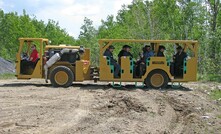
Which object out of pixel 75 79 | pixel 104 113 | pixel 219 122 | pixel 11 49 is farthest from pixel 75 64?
pixel 11 49

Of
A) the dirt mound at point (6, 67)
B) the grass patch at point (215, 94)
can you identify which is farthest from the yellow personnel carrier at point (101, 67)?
the dirt mound at point (6, 67)

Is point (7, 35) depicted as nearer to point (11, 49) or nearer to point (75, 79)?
point (11, 49)

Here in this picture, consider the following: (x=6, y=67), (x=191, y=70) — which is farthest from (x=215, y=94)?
(x=6, y=67)

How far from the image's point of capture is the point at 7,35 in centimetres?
6359

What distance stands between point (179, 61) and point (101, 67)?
321 cm

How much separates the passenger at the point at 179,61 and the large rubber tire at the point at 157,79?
0.61m

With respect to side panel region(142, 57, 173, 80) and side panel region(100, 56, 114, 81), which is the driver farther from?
side panel region(142, 57, 173, 80)

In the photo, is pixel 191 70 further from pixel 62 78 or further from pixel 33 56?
pixel 33 56

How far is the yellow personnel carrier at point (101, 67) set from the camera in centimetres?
1731

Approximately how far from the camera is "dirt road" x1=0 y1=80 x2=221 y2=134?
8859 mm

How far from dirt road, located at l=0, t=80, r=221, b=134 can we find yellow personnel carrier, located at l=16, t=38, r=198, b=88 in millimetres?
2340

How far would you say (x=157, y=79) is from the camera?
1758 cm

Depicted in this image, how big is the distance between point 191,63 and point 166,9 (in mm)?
20303

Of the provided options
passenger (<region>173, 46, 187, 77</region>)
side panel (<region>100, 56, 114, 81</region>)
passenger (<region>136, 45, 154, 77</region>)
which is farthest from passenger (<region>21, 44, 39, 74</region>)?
passenger (<region>173, 46, 187, 77</region>)
